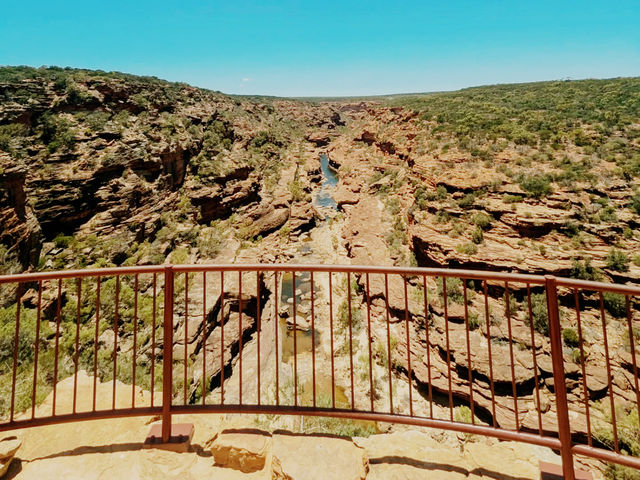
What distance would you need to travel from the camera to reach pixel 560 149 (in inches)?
796

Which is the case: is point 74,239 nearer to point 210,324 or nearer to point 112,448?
point 210,324

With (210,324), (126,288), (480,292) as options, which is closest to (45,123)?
(126,288)

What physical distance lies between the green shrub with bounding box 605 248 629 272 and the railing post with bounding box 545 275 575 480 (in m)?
13.2

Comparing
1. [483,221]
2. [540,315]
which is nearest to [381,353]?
[540,315]

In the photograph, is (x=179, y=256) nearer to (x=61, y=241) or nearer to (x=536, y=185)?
(x=61, y=241)

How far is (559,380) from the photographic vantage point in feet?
7.81

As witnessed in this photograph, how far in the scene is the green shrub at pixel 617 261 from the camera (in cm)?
1189

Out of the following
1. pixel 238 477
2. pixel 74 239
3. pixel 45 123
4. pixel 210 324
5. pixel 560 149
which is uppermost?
pixel 45 123

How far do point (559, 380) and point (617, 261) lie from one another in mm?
13435

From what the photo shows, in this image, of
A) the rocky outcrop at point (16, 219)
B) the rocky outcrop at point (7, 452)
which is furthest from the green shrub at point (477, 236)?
the rocky outcrop at point (16, 219)

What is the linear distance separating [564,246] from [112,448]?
16.1 m

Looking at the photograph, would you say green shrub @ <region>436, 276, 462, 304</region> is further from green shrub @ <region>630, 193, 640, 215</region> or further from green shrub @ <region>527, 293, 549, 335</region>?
green shrub @ <region>630, 193, 640, 215</region>

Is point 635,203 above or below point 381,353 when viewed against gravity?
above

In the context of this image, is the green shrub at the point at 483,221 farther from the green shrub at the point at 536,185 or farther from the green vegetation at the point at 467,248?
the green shrub at the point at 536,185
